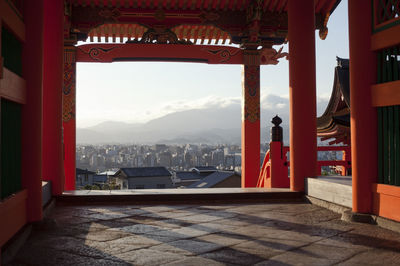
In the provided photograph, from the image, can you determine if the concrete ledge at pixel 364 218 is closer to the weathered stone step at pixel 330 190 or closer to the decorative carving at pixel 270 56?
the weathered stone step at pixel 330 190

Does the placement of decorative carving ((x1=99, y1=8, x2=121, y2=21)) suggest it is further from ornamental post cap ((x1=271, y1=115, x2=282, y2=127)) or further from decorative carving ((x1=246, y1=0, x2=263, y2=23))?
ornamental post cap ((x1=271, y1=115, x2=282, y2=127))

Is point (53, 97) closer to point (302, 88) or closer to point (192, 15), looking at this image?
point (302, 88)

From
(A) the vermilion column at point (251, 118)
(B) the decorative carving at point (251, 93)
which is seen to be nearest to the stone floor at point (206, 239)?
(A) the vermilion column at point (251, 118)

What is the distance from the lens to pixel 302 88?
20.6 feet

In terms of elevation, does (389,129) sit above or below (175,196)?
→ above

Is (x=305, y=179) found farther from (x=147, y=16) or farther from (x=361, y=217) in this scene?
(x=147, y=16)

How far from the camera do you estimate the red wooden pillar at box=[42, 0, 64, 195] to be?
232 inches

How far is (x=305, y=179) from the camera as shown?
630 centimetres

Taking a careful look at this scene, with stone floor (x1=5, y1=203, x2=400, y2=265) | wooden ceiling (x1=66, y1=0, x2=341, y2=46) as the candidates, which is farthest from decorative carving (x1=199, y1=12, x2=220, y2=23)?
stone floor (x1=5, y1=203, x2=400, y2=265)

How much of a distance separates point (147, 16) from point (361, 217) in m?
6.48

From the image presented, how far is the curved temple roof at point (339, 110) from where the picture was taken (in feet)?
33.5

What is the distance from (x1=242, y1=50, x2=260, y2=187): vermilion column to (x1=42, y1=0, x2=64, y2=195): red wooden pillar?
195 inches

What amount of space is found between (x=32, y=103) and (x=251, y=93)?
22.0ft

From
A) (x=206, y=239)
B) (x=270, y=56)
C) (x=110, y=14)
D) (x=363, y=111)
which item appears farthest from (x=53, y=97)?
(x=270, y=56)
